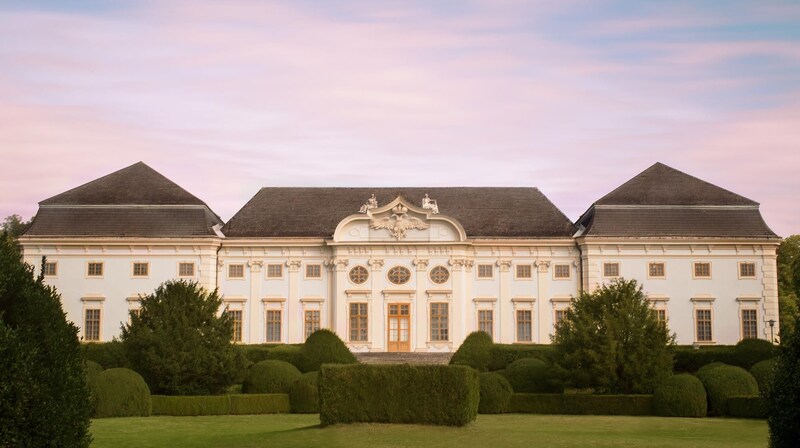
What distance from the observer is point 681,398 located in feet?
109

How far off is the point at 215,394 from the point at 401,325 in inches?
660

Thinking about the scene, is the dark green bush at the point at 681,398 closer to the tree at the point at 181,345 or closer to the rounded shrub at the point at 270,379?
the rounded shrub at the point at 270,379

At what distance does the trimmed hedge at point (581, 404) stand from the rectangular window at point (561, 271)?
18077mm

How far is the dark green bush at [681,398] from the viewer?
33.1 metres

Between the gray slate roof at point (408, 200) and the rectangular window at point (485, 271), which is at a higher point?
the gray slate roof at point (408, 200)

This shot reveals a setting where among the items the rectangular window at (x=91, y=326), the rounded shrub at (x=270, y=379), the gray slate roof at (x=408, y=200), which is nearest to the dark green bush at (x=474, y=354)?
the rounded shrub at (x=270, y=379)

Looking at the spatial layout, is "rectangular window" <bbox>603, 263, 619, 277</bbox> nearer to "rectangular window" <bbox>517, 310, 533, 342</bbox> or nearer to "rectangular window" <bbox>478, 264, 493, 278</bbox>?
"rectangular window" <bbox>517, 310, 533, 342</bbox>

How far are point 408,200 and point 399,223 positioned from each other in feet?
12.3

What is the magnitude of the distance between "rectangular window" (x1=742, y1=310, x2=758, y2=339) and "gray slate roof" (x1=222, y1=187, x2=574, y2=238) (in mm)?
9342

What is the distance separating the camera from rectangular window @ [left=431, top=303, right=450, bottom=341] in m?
51.7

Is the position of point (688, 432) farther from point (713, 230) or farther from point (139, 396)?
point (713, 230)

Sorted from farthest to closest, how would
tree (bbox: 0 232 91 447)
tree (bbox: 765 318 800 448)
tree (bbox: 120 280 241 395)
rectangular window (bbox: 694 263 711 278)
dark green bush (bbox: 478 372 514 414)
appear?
1. rectangular window (bbox: 694 263 711 278)
2. tree (bbox: 120 280 241 395)
3. dark green bush (bbox: 478 372 514 414)
4. tree (bbox: 765 318 800 448)
5. tree (bbox: 0 232 91 447)

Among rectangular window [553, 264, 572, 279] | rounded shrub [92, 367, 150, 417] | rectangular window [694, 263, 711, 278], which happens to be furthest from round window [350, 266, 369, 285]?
rounded shrub [92, 367, 150, 417]

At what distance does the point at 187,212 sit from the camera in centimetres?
5238
